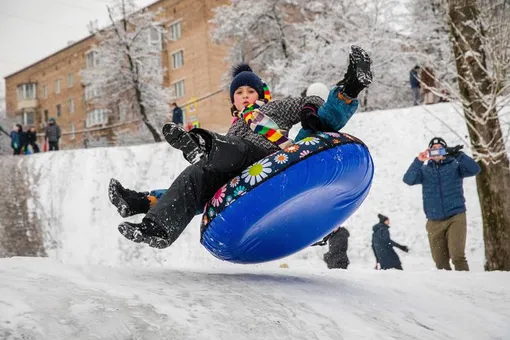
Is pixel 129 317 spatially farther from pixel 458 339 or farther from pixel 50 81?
pixel 50 81

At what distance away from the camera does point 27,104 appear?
124 ft

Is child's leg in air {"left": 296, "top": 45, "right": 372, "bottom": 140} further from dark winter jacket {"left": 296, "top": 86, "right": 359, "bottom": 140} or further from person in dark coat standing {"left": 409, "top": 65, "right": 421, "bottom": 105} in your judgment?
person in dark coat standing {"left": 409, "top": 65, "right": 421, "bottom": 105}

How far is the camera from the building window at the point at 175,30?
2823 centimetres

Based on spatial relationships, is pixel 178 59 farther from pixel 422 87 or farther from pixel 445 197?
pixel 445 197

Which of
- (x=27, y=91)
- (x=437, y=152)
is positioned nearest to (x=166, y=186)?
(x=437, y=152)

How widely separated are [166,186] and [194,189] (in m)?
9.01

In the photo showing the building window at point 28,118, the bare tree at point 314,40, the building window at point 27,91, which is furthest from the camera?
the building window at point 28,118

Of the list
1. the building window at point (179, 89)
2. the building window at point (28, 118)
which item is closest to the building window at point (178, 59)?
the building window at point (179, 89)

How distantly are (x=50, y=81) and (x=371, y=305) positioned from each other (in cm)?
3849

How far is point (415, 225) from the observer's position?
9.40m

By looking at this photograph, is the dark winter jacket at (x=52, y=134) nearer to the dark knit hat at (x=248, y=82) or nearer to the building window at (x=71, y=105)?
the dark knit hat at (x=248, y=82)

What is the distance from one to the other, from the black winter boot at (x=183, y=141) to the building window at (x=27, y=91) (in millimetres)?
39145

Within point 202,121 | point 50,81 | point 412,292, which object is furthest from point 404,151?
point 50,81

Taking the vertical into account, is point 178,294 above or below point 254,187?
below
